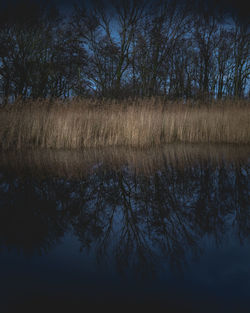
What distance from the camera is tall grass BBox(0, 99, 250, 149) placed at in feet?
19.1

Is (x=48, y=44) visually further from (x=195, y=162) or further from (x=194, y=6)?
(x=195, y=162)

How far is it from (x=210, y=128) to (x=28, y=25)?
10.4m

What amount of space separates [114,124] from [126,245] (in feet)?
15.6

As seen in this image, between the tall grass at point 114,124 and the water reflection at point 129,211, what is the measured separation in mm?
2379

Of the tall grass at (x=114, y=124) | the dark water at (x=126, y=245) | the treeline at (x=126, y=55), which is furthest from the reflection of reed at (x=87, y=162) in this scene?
the treeline at (x=126, y=55)

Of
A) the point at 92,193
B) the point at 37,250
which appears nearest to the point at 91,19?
the point at 92,193

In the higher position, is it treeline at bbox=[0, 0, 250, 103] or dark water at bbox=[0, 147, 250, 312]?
treeline at bbox=[0, 0, 250, 103]

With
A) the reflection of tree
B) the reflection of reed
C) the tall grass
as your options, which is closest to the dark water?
the reflection of tree

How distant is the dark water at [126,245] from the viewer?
1.12 m

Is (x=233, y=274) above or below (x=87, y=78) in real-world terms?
below

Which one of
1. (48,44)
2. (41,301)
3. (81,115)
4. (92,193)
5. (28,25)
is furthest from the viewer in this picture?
(48,44)

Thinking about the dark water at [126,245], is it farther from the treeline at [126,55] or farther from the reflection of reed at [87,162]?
the treeline at [126,55]

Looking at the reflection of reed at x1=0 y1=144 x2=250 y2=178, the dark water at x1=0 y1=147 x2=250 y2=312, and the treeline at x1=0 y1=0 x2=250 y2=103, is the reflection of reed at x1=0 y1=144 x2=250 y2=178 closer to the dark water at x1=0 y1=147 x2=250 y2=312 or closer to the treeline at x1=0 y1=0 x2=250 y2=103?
the dark water at x1=0 y1=147 x2=250 y2=312

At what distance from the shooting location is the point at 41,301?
1.10 metres
